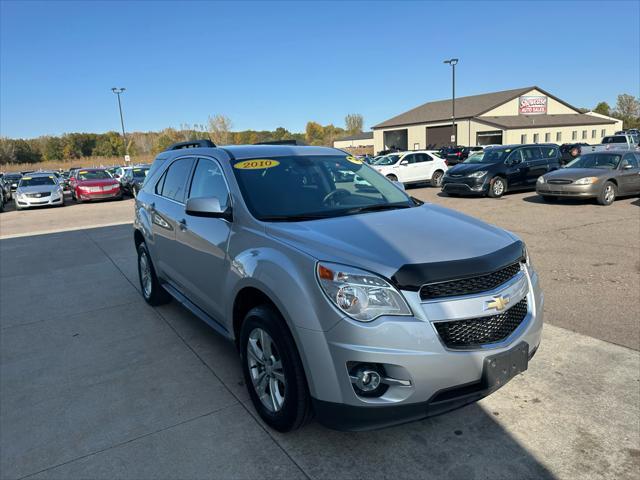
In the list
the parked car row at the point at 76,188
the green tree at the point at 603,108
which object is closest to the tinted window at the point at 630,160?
the parked car row at the point at 76,188

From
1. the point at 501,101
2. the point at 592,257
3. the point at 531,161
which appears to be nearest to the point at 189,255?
the point at 592,257

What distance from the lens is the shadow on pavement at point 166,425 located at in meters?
2.66

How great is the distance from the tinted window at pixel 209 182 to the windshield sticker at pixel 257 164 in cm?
18

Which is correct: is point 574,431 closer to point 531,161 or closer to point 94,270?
point 94,270

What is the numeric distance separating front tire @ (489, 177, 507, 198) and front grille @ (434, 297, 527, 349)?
14.0 m

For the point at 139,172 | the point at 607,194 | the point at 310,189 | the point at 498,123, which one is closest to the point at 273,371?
the point at 310,189

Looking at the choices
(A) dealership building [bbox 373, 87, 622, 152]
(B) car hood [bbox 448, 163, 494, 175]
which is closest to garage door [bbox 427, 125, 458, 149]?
(A) dealership building [bbox 373, 87, 622, 152]

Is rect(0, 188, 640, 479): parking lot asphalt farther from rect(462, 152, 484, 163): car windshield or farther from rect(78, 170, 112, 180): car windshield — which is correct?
rect(78, 170, 112, 180): car windshield

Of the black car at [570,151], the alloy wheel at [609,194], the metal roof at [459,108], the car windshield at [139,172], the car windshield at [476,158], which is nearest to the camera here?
the alloy wheel at [609,194]

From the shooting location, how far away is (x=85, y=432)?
308 cm

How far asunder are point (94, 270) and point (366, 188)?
560 centimetres

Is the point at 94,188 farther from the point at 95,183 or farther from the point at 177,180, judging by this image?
the point at 177,180

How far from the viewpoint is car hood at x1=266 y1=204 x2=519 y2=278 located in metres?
2.51

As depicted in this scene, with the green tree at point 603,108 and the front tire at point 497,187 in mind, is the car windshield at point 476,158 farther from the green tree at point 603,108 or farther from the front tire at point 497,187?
the green tree at point 603,108
